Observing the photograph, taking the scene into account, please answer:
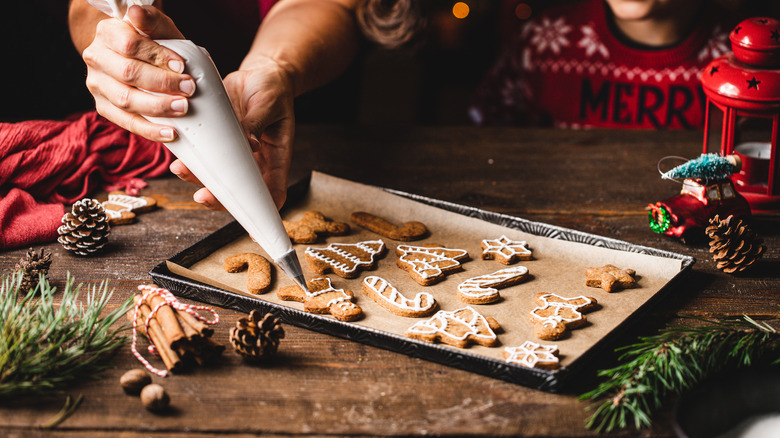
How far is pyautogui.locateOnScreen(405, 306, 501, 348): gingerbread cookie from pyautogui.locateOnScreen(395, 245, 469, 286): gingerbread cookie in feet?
0.50

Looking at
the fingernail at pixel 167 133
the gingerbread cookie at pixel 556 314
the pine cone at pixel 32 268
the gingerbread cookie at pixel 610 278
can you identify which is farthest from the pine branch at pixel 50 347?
the gingerbread cookie at pixel 610 278

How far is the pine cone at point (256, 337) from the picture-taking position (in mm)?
960

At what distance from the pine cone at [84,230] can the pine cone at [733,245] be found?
3.79 ft

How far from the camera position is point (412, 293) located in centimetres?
119

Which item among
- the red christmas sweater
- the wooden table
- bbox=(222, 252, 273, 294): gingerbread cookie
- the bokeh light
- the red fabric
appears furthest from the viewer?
the bokeh light

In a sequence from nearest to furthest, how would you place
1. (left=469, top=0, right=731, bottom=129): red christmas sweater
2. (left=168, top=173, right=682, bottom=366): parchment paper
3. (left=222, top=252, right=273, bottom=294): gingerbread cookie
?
(left=168, top=173, right=682, bottom=366): parchment paper < (left=222, top=252, right=273, bottom=294): gingerbread cookie < (left=469, top=0, right=731, bottom=129): red christmas sweater

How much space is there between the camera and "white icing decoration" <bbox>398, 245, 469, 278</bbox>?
1.23m

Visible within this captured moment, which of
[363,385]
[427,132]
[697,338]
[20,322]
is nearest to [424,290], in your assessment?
[363,385]

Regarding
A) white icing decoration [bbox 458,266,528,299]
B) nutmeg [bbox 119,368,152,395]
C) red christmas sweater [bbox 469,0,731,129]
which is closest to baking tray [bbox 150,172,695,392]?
white icing decoration [bbox 458,266,528,299]

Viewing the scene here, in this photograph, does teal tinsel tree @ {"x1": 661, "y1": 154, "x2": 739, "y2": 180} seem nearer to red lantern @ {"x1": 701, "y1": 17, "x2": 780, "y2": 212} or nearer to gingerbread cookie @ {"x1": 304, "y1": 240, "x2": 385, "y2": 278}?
red lantern @ {"x1": 701, "y1": 17, "x2": 780, "y2": 212}

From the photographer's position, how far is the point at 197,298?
3.79 ft

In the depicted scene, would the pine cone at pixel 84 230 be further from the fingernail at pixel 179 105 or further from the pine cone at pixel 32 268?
the fingernail at pixel 179 105

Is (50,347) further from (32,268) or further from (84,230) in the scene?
(84,230)

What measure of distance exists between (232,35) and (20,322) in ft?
4.96
